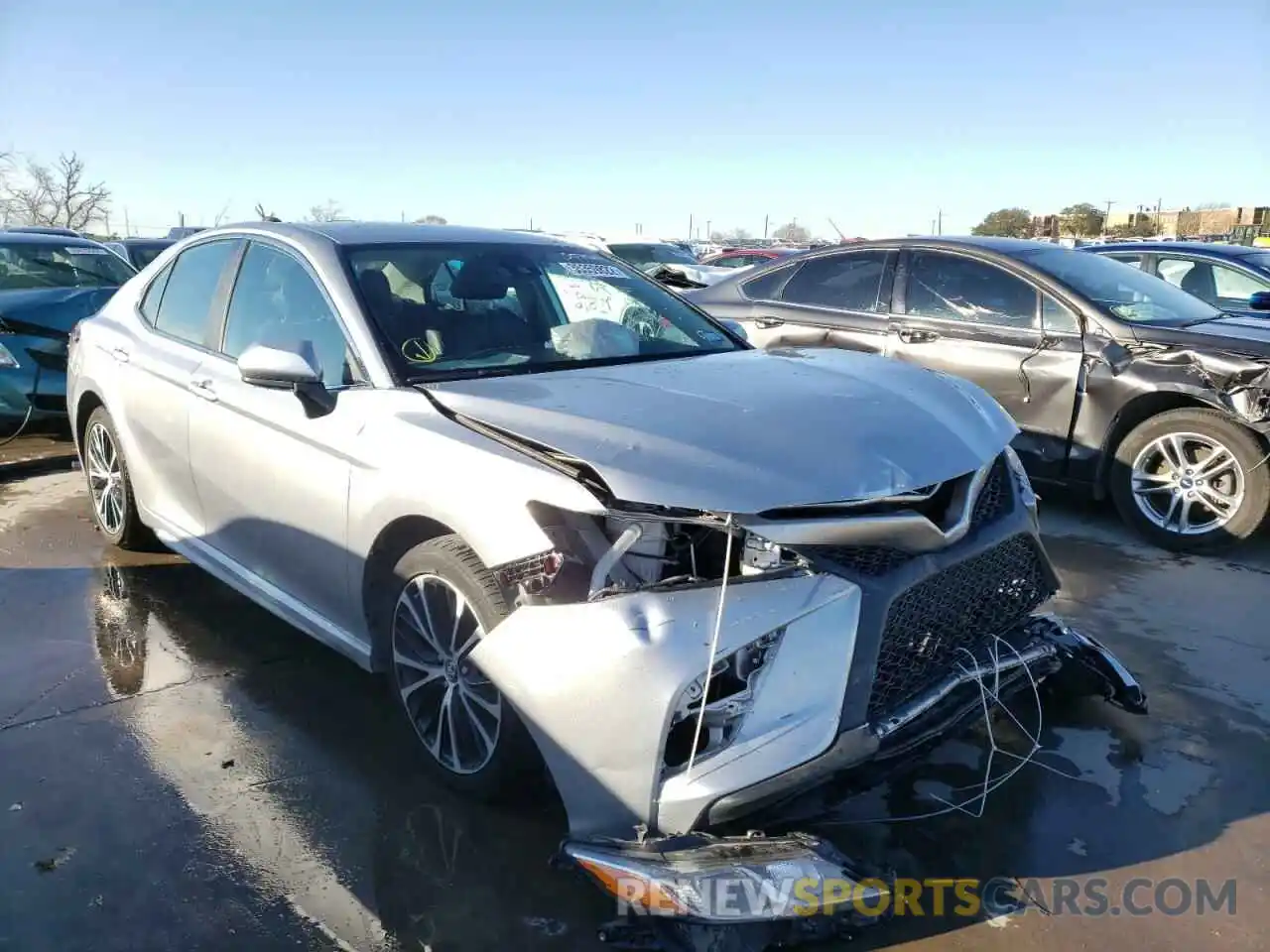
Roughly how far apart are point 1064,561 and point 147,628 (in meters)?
4.40

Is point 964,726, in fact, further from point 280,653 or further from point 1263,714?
point 280,653

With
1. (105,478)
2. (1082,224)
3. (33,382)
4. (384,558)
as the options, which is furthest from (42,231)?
(1082,224)

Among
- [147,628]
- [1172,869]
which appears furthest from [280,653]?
[1172,869]

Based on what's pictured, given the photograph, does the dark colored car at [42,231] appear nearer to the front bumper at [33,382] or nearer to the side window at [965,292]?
the front bumper at [33,382]

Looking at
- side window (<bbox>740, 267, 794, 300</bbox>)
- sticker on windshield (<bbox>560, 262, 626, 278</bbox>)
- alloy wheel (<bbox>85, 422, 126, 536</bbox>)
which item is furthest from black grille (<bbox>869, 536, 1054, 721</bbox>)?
side window (<bbox>740, 267, 794, 300</bbox>)

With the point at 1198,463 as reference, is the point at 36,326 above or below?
above

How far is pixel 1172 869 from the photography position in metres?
2.71

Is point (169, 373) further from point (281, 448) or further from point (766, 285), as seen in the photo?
point (766, 285)

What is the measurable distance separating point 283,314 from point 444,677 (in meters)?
1.67

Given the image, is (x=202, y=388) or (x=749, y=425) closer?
(x=749, y=425)

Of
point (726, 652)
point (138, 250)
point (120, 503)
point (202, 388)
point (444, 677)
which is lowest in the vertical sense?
point (120, 503)

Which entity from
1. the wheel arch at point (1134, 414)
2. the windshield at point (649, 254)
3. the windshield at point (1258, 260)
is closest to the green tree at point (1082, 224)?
the windshield at point (649, 254)

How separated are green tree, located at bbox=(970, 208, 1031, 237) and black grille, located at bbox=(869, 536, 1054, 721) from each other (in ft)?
119

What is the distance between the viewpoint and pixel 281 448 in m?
3.52
